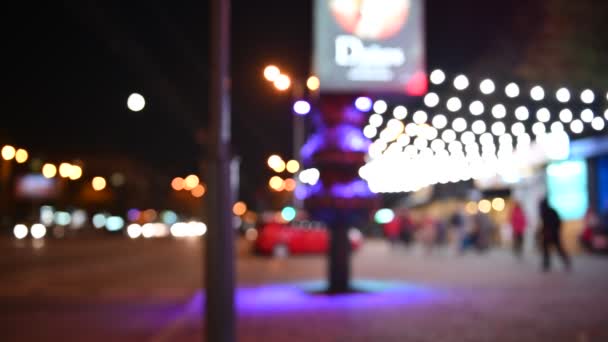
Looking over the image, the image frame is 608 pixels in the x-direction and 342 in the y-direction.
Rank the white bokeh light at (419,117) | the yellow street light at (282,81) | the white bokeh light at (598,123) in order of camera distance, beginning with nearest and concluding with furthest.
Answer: the yellow street light at (282,81) < the white bokeh light at (598,123) < the white bokeh light at (419,117)

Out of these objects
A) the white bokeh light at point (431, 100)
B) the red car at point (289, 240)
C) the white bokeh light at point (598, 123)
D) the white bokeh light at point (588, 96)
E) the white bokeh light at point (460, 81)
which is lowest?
the red car at point (289, 240)

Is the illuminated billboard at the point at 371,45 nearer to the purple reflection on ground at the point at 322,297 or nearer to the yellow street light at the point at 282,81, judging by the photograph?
the yellow street light at the point at 282,81

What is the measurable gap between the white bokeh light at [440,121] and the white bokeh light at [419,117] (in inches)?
17.2

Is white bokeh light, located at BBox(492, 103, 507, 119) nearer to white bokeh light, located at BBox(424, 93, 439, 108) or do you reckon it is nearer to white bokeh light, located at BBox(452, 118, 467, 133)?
white bokeh light, located at BBox(424, 93, 439, 108)

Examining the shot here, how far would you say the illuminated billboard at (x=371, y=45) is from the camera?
38.8 ft

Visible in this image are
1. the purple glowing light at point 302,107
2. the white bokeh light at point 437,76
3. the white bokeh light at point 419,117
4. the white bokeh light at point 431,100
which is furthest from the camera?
the white bokeh light at point 419,117

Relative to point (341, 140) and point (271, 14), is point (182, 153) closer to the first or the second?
point (271, 14)

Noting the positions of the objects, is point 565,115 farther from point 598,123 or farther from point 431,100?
point 431,100

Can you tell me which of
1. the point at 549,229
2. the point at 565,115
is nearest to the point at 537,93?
the point at 565,115

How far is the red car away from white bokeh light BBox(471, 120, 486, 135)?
6.70 meters

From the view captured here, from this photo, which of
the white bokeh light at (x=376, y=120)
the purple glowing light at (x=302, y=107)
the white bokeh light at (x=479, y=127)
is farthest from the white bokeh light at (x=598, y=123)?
the purple glowing light at (x=302, y=107)

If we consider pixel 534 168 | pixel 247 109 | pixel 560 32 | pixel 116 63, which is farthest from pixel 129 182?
pixel 560 32

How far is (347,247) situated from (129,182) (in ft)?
267

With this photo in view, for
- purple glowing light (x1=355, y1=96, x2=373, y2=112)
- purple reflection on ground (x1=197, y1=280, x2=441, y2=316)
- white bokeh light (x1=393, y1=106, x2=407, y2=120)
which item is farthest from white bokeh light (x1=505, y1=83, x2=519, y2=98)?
purple glowing light (x1=355, y1=96, x2=373, y2=112)
